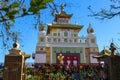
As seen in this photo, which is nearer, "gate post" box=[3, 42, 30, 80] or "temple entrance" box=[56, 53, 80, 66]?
"gate post" box=[3, 42, 30, 80]

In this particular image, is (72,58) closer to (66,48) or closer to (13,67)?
(66,48)

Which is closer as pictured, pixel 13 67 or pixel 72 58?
pixel 13 67

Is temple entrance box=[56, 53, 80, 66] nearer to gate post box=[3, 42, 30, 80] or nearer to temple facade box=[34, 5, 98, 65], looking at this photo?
temple facade box=[34, 5, 98, 65]

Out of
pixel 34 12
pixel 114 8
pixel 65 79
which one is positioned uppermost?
pixel 114 8

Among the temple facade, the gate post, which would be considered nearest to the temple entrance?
the temple facade

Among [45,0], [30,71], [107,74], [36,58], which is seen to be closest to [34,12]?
[45,0]

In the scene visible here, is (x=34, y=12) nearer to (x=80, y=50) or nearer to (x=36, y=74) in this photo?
(x=36, y=74)

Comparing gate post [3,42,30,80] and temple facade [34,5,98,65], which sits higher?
temple facade [34,5,98,65]

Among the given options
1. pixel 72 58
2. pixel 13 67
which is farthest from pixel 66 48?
pixel 13 67

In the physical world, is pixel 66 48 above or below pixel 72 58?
above

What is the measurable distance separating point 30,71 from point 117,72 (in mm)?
5548

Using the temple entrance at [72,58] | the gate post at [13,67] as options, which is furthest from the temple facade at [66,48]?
the gate post at [13,67]

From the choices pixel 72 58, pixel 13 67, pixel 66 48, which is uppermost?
pixel 66 48

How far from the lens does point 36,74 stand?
1422cm
